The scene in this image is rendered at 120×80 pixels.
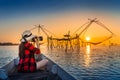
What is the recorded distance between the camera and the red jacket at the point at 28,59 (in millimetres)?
12836

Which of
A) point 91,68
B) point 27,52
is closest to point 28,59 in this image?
point 27,52

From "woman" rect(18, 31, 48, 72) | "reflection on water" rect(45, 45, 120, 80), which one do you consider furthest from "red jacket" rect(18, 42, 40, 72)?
"reflection on water" rect(45, 45, 120, 80)

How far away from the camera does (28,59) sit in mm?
13172

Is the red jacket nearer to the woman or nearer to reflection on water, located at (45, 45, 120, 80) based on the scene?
the woman

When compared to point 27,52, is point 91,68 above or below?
below

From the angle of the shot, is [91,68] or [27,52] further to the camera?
[91,68]

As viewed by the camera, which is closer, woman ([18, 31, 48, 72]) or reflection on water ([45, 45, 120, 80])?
woman ([18, 31, 48, 72])

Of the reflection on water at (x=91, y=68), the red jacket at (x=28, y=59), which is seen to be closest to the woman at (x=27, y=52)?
the red jacket at (x=28, y=59)

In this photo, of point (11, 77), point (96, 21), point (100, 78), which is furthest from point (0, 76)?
point (96, 21)

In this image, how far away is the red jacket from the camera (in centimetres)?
1284

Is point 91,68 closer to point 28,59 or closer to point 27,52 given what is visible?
point 28,59

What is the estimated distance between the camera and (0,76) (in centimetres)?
1169

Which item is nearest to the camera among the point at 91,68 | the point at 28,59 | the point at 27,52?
the point at 27,52

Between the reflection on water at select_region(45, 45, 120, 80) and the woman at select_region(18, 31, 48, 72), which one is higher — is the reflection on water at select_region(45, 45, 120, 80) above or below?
below
